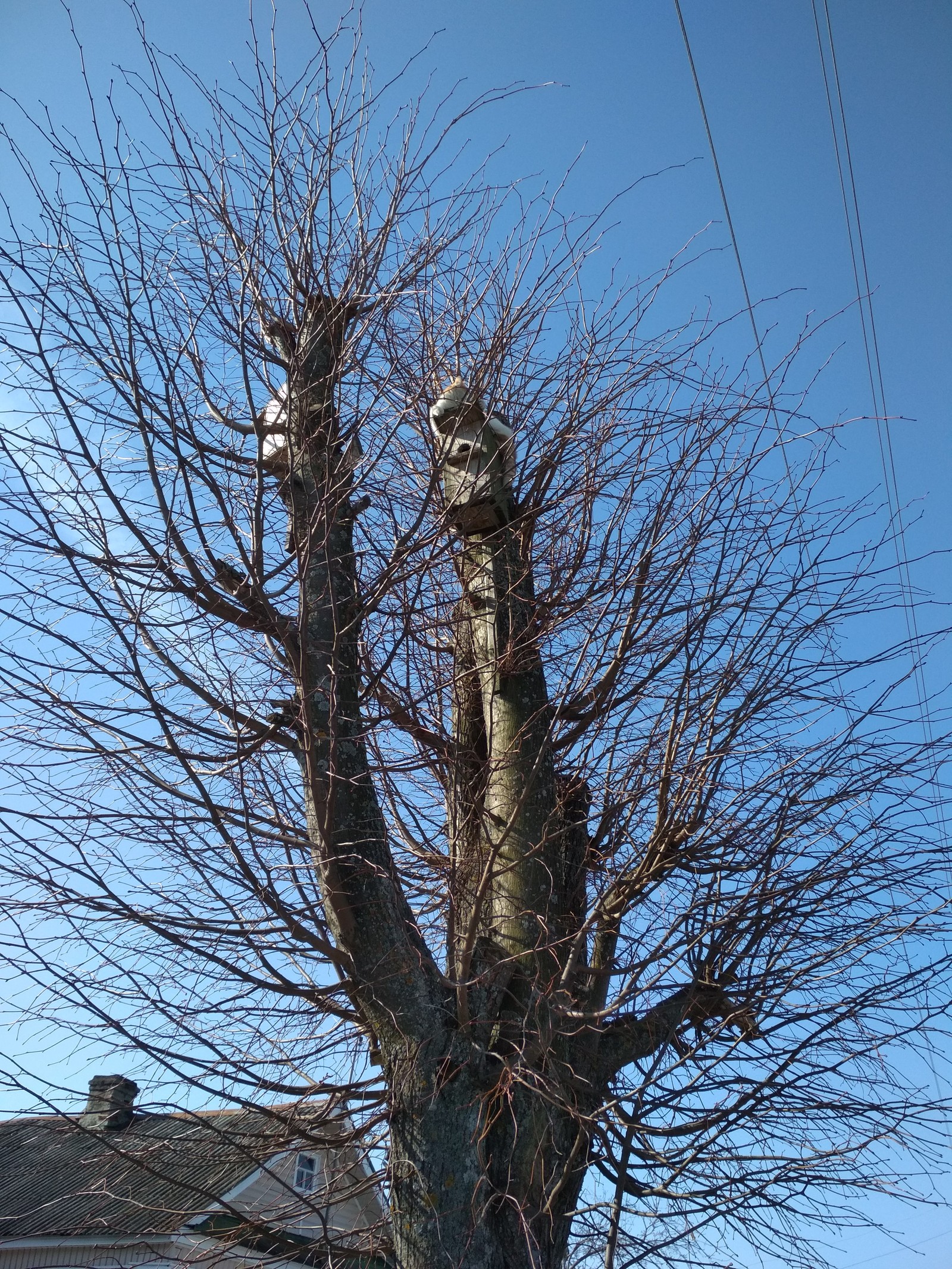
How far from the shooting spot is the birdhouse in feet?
12.7

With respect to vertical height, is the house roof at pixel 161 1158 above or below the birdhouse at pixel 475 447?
below

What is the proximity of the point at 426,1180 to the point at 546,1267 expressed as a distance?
48cm

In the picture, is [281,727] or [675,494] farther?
[675,494]

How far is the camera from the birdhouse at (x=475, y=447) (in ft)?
12.7

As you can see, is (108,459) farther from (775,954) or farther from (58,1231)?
(775,954)

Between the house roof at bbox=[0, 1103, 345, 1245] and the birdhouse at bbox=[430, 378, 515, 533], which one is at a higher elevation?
the birdhouse at bbox=[430, 378, 515, 533]

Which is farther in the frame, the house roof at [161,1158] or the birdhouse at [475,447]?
the birdhouse at [475,447]

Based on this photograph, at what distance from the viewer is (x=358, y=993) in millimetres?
3029

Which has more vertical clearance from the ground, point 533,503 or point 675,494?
point 533,503

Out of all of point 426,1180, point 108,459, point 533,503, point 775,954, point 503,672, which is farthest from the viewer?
point 533,503

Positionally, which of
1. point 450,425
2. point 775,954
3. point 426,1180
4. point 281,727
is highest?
point 450,425

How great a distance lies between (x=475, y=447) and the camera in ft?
12.7

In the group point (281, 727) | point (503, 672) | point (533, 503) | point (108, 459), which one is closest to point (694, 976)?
point (503, 672)

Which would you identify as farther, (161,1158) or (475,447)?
(475,447)
